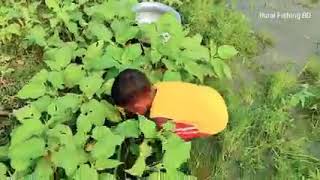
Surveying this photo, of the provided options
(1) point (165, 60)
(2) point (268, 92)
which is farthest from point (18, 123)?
(2) point (268, 92)

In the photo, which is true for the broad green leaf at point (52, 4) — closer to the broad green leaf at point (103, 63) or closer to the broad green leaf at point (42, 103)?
the broad green leaf at point (103, 63)

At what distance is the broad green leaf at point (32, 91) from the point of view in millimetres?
3469

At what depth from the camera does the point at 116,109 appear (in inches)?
133

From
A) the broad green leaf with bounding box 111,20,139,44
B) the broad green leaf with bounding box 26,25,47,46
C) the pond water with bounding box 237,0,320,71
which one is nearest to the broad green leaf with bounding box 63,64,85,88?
the broad green leaf with bounding box 111,20,139,44

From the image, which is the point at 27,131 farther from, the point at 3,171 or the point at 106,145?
the point at 106,145

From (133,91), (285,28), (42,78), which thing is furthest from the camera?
(285,28)

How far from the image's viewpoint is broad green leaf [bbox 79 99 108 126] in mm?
3283

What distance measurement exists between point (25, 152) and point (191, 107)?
0.82 meters

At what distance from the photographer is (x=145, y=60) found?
12.1ft

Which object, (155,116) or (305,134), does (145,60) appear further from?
(305,134)

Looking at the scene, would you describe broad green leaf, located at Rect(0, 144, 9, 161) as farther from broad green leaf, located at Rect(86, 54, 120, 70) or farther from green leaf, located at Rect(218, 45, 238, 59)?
green leaf, located at Rect(218, 45, 238, 59)

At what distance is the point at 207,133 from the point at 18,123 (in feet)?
3.53

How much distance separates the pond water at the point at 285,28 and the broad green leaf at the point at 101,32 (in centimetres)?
99

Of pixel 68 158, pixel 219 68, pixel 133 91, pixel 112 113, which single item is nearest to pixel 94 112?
pixel 112 113
